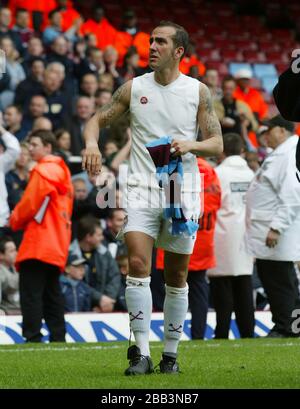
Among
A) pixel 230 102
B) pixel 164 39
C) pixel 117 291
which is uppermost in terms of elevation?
pixel 164 39

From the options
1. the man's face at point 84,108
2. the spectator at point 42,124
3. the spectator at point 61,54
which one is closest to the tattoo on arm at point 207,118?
the spectator at point 42,124

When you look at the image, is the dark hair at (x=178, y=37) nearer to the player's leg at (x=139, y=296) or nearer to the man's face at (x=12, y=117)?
the player's leg at (x=139, y=296)

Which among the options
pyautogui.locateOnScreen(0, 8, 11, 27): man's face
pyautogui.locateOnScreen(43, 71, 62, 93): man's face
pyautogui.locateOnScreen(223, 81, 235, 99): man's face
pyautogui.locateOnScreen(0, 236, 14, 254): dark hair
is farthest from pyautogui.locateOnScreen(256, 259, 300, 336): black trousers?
pyautogui.locateOnScreen(0, 8, 11, 27): man's face

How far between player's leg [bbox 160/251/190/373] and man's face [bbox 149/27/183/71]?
1321 mm

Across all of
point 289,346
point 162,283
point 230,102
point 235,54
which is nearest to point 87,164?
point 289,346

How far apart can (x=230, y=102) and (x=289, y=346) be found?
807 cm

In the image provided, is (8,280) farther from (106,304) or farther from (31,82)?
(31,82)

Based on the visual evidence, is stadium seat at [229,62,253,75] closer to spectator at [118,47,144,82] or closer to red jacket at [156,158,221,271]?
spectator at [118,47,144,82]

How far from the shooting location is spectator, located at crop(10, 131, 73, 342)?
39.3 ft

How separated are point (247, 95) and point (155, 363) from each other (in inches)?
485

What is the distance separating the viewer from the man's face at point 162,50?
8.28m

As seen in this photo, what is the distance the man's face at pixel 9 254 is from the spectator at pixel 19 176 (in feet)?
3.96

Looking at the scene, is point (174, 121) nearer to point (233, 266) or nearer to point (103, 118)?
point (103, 118)

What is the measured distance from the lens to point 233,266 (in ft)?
42.3
